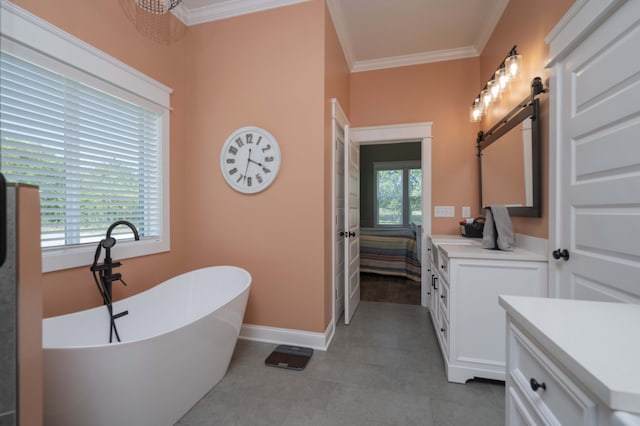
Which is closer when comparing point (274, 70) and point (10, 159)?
point (10, 159)

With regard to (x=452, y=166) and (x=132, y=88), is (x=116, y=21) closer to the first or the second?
(x=132, y=88)

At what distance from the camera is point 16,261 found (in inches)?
29.1

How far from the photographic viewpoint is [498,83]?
90.3 inches

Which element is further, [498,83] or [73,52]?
[498,83]

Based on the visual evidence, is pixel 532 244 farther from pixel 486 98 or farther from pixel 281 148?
pixel 281 148

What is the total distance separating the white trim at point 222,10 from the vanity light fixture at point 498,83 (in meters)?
1.75

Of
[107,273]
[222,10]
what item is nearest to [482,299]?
[107,273]

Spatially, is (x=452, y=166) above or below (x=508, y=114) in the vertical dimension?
below

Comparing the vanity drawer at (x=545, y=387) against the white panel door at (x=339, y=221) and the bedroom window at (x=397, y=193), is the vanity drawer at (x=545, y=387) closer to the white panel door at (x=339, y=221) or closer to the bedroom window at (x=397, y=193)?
the white panel door at (x=339, y=221)

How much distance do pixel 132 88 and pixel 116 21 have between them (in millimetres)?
434

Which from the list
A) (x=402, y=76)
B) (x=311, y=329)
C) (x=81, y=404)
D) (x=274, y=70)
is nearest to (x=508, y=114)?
(x=402, y=76)

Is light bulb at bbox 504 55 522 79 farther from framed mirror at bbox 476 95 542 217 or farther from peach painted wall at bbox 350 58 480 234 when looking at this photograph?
peach painted wall at bbox 350 58 480 234

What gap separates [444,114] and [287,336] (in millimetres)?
2963

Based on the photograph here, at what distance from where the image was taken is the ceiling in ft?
7.84
